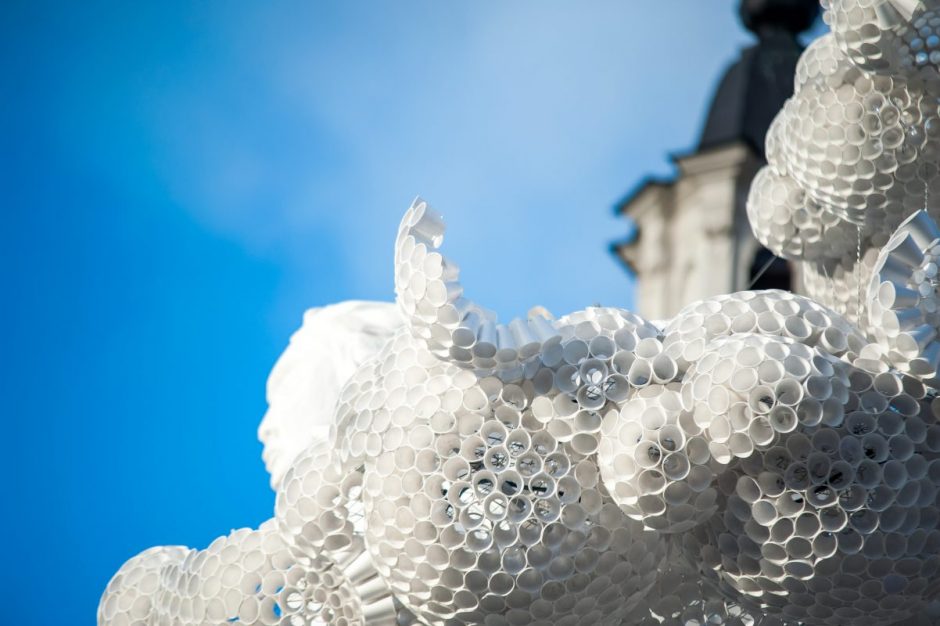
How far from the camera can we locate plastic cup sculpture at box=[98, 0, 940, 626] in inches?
81.0

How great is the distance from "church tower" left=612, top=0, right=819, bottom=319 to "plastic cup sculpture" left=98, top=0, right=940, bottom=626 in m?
11.6

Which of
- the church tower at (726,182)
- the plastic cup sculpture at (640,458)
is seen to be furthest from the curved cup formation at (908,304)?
the church tower at (726,182)

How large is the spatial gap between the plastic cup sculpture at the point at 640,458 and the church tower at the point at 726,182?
38.1 feet

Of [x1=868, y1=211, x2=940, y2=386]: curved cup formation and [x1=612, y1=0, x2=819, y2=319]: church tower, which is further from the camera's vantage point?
[x1=612, y1=0, x2=819, y2=319]: church tower

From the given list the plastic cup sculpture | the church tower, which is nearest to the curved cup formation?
the plastic cup sculpture

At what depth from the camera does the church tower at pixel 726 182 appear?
1412cm

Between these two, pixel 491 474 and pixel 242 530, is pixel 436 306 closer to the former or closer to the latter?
pixel 491 474

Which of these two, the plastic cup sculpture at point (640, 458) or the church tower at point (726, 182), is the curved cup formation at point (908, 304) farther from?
the church tower at point (726, 182)

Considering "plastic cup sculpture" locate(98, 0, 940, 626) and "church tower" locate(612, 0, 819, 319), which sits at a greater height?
"church tower" locate(612, 0, 819, 319)

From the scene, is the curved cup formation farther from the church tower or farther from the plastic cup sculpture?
the church tower

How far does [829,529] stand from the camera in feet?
6.78

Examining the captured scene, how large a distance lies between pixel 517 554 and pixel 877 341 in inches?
23.6

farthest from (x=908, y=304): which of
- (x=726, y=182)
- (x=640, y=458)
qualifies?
(x=726, y=182)

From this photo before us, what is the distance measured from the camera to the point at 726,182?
14.2 m
